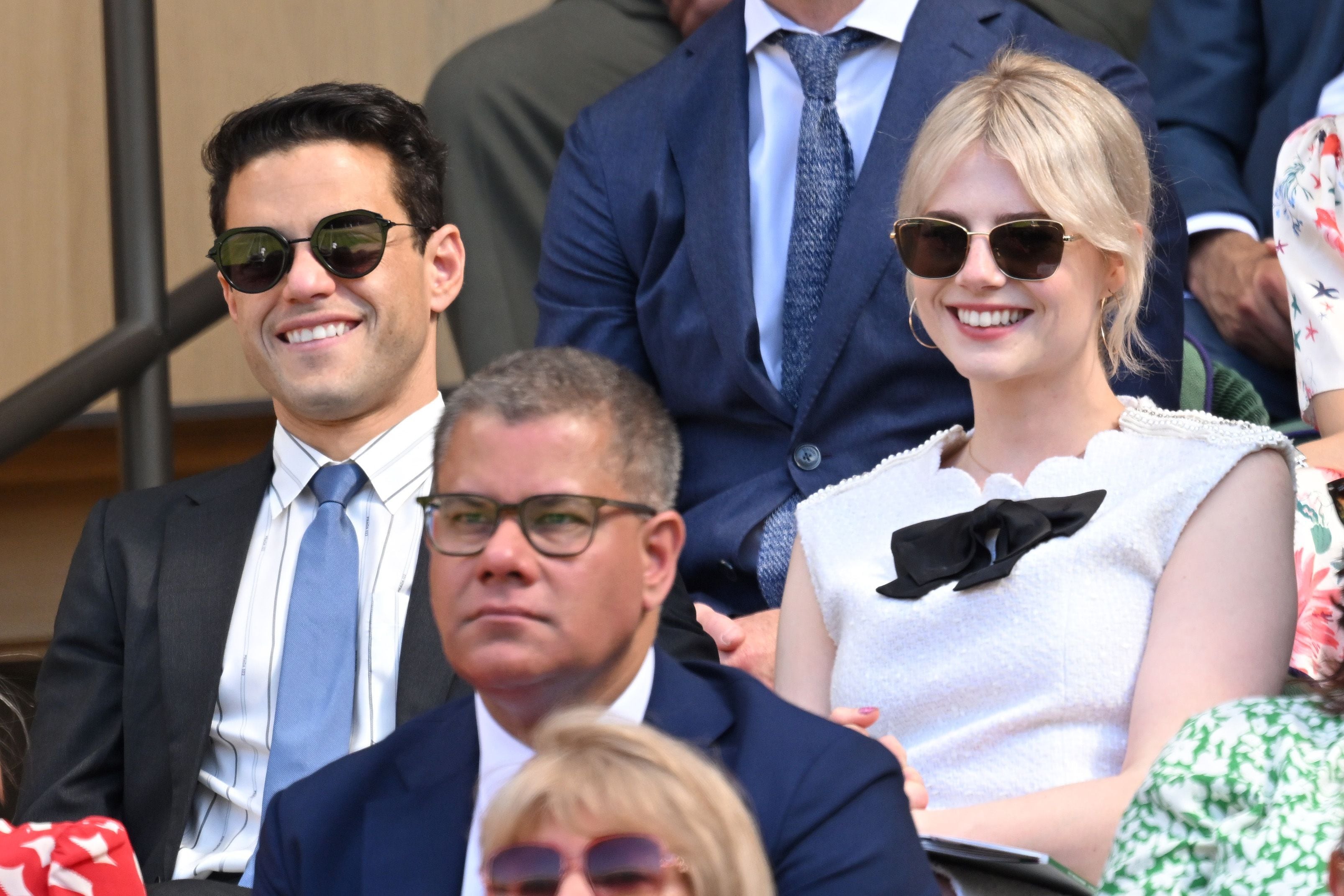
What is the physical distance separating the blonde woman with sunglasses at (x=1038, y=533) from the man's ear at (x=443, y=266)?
64cm

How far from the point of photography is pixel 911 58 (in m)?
2.82

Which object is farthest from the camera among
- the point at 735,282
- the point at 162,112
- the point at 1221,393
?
the point at 162,112

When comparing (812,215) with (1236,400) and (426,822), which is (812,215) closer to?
(1236,400)

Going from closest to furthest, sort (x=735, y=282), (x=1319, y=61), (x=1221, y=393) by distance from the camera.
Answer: (x=735, y=282) → (x=1221, y=393) → (x=1319, y=61)

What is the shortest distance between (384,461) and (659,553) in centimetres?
85

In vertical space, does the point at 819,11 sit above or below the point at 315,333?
above

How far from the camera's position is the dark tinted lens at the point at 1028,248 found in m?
2.24

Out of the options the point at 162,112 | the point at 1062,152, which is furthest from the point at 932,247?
the point at 162,112

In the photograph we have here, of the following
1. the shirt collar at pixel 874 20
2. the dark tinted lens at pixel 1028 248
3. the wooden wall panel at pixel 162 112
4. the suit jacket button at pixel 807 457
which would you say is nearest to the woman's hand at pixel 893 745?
the dark tinted lens at pixel 1028 248

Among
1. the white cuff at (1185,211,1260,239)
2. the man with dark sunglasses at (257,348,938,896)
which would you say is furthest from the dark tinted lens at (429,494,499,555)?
the white cuff at (1185,211,1260,239)

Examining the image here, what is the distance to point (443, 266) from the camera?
8.82 feet

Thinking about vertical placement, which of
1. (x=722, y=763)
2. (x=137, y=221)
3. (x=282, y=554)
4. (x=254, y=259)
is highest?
(x=254, y=259)

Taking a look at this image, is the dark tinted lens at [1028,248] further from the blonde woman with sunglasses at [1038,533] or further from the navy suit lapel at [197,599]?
the navy suit lapel at [197,599]

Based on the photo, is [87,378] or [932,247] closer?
[932,247]
